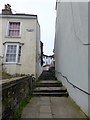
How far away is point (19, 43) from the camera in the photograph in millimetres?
9977

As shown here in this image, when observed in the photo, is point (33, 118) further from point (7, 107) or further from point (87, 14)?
point (87, 14)

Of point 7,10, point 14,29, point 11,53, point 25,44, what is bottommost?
point 11,53

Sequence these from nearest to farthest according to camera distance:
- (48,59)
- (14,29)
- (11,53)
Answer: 1. (11,53)
2. (14,29)
3. (48,59)

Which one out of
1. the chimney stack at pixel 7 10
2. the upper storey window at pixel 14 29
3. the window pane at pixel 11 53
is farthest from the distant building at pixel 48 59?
the window pane at pixel 11 53

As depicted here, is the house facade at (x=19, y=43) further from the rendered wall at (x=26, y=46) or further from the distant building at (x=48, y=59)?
the distant building at (x=48, y=59)

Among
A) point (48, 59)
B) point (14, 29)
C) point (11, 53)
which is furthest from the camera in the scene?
point (48, 59)

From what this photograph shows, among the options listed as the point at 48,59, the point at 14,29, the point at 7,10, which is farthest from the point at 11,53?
the point at 48,59

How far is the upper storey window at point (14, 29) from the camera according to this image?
10438mm

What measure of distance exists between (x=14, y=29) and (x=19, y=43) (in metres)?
1.52

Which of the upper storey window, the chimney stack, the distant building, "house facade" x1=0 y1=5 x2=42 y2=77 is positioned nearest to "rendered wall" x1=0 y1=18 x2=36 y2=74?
"house facade" x1=0 y1=5 x2=42 y2=77

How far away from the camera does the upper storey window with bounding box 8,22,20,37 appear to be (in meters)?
10.4

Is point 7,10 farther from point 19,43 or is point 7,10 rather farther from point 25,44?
point 25,44

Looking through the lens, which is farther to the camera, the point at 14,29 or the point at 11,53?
the point at 14,29

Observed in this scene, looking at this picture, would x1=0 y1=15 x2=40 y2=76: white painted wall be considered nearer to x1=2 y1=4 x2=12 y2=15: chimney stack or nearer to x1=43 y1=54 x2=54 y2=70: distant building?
x1=2 y1=4 x2=12 y2=15: chimney stack
